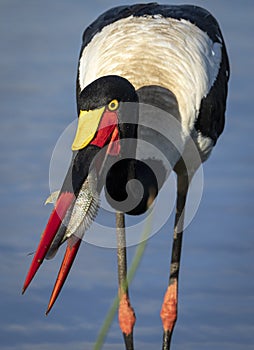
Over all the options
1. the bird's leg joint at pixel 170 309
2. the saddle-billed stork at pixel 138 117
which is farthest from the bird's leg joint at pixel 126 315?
the bird's leg joint at pixel 170 309

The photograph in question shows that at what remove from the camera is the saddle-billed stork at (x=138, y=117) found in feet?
32.3

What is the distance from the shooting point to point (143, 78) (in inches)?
420

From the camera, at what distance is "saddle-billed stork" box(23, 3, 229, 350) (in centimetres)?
986

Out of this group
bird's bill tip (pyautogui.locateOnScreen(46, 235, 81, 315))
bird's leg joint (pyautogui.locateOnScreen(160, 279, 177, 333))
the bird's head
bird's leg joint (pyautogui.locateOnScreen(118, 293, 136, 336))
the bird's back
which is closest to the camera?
the bird's head

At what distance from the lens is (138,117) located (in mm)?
10344

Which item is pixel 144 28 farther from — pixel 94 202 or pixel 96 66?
pixel 94 202

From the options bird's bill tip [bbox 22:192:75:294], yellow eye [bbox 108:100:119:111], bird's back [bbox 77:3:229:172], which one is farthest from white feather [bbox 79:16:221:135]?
bird's bill tip [bbox 22:192:75:294]

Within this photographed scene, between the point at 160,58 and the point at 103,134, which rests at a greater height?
the point at 160,58

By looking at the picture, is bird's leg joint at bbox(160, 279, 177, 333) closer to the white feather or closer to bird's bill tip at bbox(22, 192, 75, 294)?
the white feather

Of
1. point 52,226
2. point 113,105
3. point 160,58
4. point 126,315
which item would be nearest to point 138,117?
point 113,105

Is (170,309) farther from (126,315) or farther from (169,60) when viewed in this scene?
(169,60)

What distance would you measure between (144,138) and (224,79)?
1361mm

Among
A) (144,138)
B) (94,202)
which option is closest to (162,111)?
(144,138)

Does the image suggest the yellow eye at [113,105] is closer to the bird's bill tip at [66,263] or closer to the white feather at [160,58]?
the white feather at [160,58]
